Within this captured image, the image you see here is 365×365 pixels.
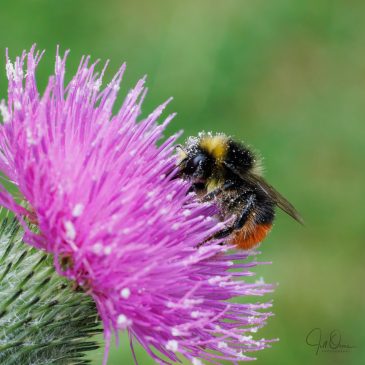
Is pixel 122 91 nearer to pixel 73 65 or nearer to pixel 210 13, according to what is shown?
pixel 73 65

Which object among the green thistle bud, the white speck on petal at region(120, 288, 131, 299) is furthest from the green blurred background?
the white speck on petal at region(120, 288, 131, 299)

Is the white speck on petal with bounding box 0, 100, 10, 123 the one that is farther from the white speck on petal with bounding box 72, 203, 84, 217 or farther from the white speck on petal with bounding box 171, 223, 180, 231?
the white speck on petal with bounding box 171, 223, 180, 231

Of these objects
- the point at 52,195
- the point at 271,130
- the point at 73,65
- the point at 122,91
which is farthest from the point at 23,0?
the point at 52,195

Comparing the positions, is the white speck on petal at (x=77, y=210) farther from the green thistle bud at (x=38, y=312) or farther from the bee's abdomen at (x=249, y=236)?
the bee's abdomen at (x=249, y=236)

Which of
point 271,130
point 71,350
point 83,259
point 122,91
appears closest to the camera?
point 83,259
